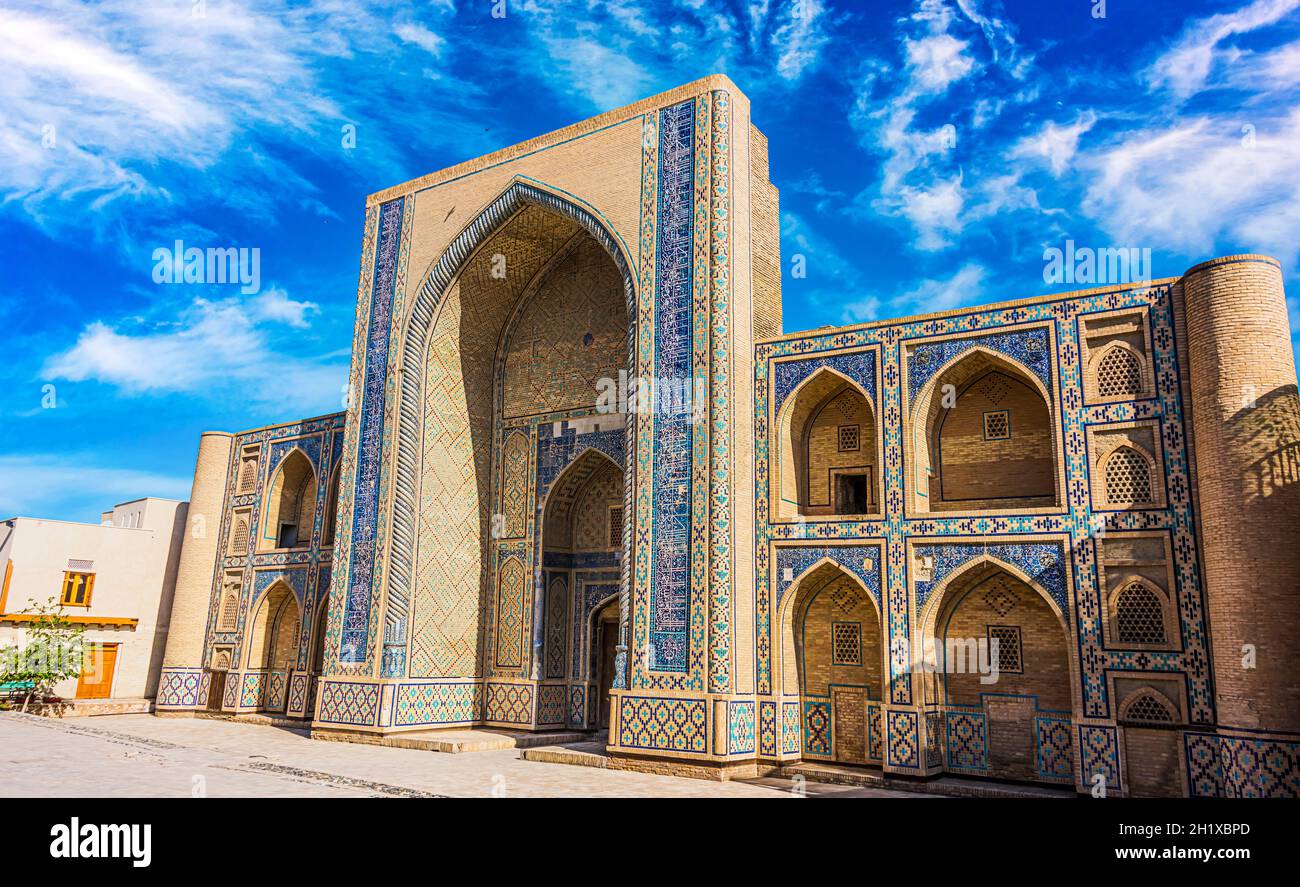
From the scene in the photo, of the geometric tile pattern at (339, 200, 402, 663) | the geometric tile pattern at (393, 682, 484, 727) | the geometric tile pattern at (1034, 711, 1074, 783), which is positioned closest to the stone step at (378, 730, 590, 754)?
the geometric tile pattern at (393, 682, 484, 727)

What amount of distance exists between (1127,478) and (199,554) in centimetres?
1279

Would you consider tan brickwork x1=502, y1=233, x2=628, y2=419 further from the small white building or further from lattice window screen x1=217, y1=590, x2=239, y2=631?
the small white building

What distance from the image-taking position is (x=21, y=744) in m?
9.07

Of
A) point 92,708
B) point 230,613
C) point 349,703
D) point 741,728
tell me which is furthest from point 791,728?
point 92,708

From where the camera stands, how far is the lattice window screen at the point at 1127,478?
7965 mm

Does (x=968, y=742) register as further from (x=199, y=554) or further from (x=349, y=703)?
(x=199, y=554)

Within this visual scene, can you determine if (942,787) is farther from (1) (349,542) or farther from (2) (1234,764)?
(1) (349,542)

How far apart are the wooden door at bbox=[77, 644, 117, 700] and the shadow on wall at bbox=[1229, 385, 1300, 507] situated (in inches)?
656

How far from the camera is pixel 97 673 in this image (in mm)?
16203

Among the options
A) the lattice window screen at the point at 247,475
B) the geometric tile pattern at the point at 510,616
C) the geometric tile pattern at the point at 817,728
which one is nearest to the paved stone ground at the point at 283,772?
the geometric tile pattern at the point at 817,728
